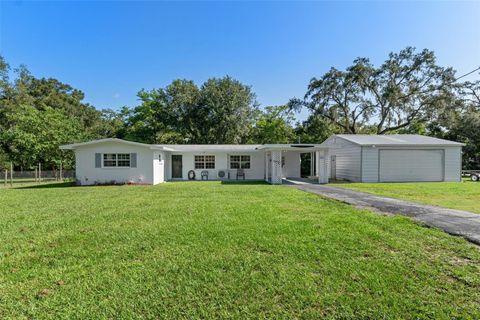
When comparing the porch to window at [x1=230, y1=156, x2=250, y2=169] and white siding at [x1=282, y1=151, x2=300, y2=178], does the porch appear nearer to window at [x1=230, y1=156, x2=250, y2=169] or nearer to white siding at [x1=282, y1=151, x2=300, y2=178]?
white siding at [x1=282, y1=151, x2=300, y2=178]

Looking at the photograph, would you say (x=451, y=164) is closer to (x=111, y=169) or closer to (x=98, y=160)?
(x=111, y=169)

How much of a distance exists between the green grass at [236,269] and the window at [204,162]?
42.2ft

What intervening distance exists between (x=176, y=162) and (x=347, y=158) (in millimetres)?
12150

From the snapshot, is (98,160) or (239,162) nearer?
(98,160)

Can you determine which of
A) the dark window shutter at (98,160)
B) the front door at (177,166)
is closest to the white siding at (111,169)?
the dark window shutter at (98,160)

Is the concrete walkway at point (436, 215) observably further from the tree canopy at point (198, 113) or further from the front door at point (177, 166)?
the tree canopy at point (198, 113)

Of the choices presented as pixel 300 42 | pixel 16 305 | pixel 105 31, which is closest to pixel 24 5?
pixel 105 31

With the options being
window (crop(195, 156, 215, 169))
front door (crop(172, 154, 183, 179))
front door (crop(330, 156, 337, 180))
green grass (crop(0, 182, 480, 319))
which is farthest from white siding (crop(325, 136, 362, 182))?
green grass (crop(0, 182, 480, 319))

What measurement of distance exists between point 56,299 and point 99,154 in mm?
14963

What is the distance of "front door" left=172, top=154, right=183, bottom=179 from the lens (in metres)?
19.6

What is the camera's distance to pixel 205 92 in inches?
1130

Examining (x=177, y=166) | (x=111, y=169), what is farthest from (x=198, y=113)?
(x=111, y=169)

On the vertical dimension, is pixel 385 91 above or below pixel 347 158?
above

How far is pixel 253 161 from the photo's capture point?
1945 centimetres
